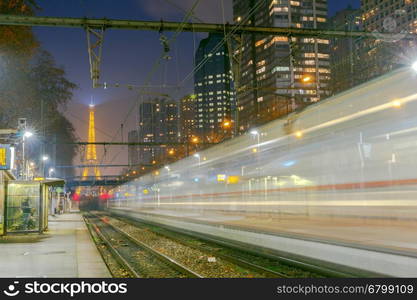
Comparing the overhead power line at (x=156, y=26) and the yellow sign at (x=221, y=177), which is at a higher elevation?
the overhead power line at (x=156, y=26)

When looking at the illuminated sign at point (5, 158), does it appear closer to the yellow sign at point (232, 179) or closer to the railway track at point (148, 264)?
the railway track at point (148, 264)

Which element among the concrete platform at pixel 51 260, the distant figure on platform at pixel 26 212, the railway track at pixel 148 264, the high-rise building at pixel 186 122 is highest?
the high-rise building at pixel 186 122

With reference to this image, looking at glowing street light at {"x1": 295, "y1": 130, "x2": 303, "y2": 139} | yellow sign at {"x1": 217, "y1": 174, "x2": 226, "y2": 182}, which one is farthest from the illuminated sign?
glowing street light at {"x1": 295, "y1": 130, "x2": 303, "y2": 139}

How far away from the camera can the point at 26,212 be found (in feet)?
69.1

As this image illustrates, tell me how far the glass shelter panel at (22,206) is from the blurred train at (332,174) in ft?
27.0

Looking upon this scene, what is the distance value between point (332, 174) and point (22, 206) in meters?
14.6

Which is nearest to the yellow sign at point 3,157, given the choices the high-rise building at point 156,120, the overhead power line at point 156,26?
the overhead power line at point 156,26

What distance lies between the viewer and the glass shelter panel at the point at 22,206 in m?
20.1

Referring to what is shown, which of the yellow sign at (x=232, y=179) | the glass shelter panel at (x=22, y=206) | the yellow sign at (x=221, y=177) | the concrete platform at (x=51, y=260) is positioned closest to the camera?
the concrete platform at (x=51, y=260)

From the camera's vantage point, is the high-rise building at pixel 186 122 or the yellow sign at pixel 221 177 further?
the high-rise building at pixel 186 122

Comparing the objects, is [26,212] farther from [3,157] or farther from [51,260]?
[51,260]

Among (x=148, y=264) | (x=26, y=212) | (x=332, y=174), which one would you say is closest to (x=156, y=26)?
(x=148, y=264)

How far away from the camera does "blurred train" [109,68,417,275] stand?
8344 mm

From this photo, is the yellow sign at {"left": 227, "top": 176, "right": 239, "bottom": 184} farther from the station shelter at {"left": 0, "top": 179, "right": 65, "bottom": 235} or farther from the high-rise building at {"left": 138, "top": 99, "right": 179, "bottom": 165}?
the high-rise building at {"left": 138, "top": 99, "right": 179, "bottom": 165}
